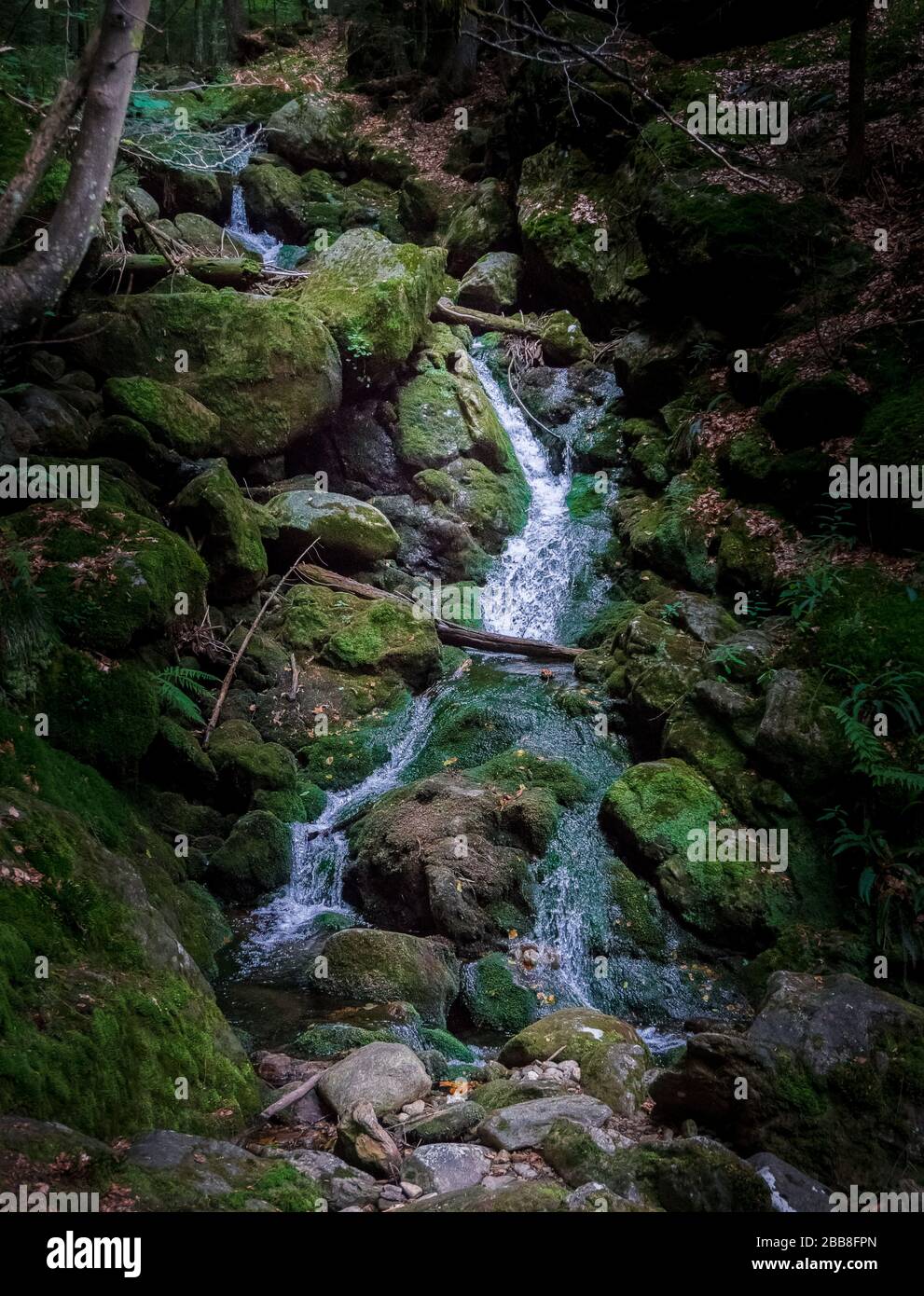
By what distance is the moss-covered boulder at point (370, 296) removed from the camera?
1251 centimetres

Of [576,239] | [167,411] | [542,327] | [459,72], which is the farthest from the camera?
[459,72]

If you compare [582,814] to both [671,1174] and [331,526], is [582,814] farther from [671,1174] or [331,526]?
[331,526]

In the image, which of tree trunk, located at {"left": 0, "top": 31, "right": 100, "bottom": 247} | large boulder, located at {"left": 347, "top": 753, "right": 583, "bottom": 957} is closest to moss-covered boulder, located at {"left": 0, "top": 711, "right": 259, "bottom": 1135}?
large boulder, located at {"left": 347, "top": 753, "right": 583, "bottom": 957}

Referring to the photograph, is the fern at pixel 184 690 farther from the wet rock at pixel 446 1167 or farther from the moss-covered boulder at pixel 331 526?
Answer: the wet rock at pixel 446 1167

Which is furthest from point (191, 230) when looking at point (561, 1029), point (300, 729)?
point (561, 1029)

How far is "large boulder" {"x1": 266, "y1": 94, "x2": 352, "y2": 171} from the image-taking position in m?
20.8

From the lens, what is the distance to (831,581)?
848 centimetres

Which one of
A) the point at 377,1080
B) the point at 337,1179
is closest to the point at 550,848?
the point at 377,1080

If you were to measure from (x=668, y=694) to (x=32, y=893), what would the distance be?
6679 mm

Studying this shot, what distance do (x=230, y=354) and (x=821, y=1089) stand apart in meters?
10.6

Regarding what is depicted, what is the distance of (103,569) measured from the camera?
6.64 m

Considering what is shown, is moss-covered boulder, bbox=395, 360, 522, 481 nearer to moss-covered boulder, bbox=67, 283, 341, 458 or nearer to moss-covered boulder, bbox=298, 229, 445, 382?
moss-covered boulder, bbox=298, 229, 445, 382

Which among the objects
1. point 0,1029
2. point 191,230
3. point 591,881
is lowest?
point 591,881
